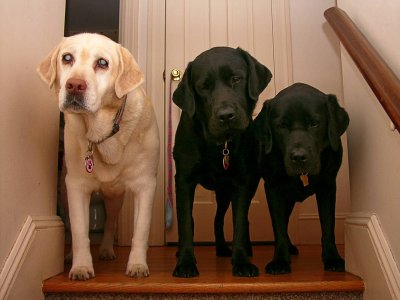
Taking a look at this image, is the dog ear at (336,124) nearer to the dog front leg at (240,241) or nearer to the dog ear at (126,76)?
the dog front leg at (240,241)

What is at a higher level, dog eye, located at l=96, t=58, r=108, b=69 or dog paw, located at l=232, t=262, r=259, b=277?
dog eye, located at l=96, t=58, r=108, b=69

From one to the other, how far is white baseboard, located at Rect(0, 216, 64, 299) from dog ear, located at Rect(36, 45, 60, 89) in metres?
0.54

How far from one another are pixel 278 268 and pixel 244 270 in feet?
0.55

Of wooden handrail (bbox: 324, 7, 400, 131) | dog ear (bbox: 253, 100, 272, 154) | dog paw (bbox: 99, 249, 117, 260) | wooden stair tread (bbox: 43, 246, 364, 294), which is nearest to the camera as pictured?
wooden handrail (bbox: 324, 7, 400, 131)

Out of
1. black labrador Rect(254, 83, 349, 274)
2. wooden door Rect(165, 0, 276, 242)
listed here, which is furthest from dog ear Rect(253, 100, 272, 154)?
wooden door Rect(165, 0, 276, 242)

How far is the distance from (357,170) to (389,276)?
52 centimetres

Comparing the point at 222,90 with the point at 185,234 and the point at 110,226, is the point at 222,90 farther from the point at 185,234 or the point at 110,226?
the point at 110,226

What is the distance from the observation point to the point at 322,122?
5.84ft

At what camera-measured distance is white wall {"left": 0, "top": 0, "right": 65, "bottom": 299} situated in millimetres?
1393

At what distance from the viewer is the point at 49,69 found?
161cm

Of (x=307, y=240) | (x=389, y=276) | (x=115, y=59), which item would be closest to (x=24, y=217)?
(x=115, y=59)

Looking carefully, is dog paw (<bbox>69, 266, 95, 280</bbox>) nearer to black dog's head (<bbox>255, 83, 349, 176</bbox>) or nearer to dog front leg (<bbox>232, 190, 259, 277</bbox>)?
dog front leg (<bbox>232, 190, 259, 277</bbox>)

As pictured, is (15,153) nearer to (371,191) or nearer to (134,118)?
(134,118)

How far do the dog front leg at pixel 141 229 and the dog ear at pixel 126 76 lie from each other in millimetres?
401
